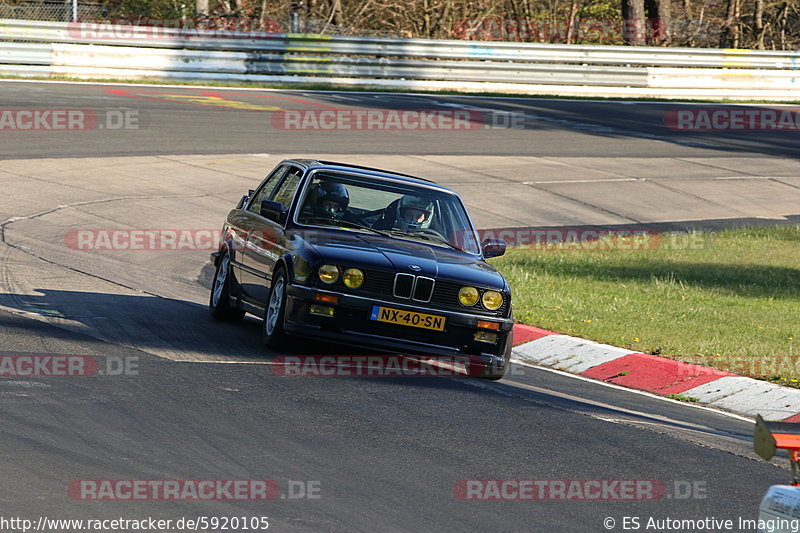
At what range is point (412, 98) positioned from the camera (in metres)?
28.9

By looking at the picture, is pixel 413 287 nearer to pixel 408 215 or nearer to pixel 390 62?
pixel 408 215

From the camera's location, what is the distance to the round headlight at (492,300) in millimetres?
9055

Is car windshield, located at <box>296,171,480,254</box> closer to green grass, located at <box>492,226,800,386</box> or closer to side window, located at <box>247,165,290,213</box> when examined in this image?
side window, located at <box>247,165,290,213</box>

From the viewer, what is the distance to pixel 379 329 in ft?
28.9

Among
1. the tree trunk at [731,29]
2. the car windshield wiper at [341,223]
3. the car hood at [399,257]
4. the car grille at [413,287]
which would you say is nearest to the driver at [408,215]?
the car windshield wiper at [341,223]

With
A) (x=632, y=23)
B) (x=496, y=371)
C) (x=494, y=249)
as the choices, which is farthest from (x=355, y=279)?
(x=632, y=23)

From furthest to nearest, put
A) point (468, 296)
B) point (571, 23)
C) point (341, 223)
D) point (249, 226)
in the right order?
point (571, 23) → point (249, 226) → point (341, 223) → point (468, 296)

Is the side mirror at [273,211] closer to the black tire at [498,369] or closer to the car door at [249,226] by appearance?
the car door at [249,226]

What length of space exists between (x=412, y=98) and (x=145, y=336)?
65.8ft

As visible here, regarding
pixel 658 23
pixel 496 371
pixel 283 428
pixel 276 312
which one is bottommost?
pixel 496 371

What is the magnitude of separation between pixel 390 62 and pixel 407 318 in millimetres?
22044

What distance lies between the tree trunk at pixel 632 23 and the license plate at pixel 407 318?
30210 mm

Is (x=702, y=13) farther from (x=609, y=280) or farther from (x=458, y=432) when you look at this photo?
(x=458, y=432)

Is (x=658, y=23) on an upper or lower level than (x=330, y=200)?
upper
